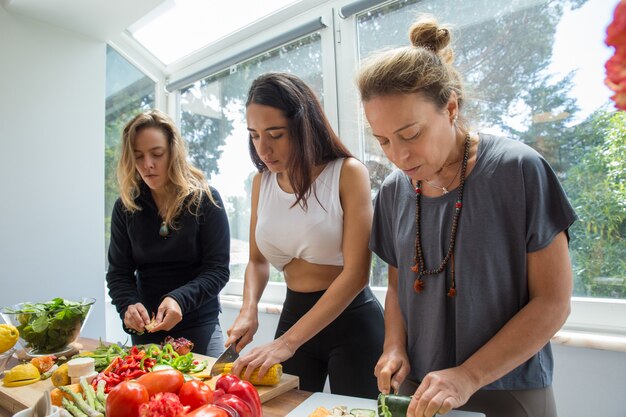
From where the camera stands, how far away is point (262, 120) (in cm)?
134

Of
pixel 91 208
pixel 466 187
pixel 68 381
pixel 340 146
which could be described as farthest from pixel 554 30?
pixel 91 208

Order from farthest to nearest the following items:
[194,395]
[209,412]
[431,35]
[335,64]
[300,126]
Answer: [335,64], [300,126], [431,35], [194,395], [209,412]

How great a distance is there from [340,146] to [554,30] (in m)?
1.03

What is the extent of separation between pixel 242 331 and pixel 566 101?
1.45 meters

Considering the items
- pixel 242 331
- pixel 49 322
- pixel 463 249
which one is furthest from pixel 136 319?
pixel 463 249

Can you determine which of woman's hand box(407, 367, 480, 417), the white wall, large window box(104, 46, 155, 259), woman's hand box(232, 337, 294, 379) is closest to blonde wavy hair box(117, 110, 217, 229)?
woman's hand box(232, 337, 294, 379)

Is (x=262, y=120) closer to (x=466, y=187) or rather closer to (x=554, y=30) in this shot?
(x=466, y=187)

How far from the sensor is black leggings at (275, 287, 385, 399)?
131cm

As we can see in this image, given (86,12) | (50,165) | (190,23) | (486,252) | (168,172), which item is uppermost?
(190,23)

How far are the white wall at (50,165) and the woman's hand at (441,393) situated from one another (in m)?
2.24

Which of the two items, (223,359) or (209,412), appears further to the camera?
(223,359)

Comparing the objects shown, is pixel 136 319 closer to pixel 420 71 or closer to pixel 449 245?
pixel 449 245

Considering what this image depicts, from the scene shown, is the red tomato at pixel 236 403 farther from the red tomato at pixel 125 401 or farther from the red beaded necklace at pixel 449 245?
the red beaded necklace at pixel 449 245

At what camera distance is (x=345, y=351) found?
133 centimetres
